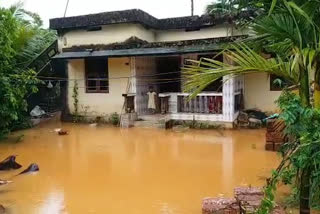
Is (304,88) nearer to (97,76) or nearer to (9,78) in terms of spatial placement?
(9,78)

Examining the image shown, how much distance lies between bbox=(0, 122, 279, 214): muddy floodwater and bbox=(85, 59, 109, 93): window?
3121mm

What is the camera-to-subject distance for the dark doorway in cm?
1451

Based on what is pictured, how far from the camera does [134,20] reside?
515 inches

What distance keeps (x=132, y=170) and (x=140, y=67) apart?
7.21 m

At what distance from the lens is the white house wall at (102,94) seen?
1364cm

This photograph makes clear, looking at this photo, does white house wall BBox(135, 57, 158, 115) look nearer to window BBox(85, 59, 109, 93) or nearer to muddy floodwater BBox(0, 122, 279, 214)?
window BBox(85, 59, 109, 93)

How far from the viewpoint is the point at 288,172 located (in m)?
3.57

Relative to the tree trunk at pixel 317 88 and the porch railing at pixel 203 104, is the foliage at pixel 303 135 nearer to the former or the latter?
the tree trunk at pixel 317 88

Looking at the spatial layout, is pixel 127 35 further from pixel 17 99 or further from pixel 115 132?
pixel 17 99

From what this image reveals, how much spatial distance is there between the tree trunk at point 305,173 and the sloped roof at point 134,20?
35.1ft

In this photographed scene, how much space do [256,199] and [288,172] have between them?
0.80m

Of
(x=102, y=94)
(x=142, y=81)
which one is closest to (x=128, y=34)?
(x=142, y=81)

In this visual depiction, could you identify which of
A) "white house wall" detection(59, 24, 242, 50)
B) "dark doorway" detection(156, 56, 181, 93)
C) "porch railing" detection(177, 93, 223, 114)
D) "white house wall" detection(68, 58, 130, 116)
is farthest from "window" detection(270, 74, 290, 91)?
"white house wall" detection(68, 58, 130, 116)

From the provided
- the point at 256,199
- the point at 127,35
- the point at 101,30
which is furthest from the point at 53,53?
the point at 256,199
